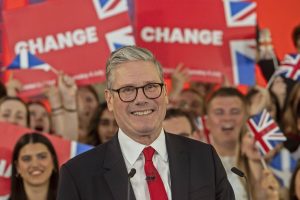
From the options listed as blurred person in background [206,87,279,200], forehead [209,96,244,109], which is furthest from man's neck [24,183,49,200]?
forehead [209,96,244,109]

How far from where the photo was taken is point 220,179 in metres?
1.81

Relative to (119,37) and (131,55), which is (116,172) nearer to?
(131,55)

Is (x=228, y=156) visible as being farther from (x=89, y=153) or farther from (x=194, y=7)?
(x=89, y=153)

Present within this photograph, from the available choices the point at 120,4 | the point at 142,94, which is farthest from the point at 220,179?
the point at 120,4

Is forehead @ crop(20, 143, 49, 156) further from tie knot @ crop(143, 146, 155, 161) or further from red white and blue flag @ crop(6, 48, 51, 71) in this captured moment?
tie knot @ crop(143, 146, 155, 161)

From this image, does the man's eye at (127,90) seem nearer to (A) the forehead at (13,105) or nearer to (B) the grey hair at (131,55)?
(B) the grey hair at (131,55)

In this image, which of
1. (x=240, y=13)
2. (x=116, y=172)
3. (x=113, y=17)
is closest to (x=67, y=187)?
(x=116, y=172)

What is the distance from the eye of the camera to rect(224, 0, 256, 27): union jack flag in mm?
4953

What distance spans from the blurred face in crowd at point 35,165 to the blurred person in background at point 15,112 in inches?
25.6

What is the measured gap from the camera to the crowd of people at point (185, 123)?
147 inches

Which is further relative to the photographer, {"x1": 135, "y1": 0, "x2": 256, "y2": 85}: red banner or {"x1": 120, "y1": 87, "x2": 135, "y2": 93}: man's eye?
{"x1": 135, "y1": 0, "x2": 256, "y2": 85}: red banner

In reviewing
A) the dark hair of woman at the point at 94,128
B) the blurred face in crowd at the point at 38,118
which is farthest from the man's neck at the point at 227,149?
the blurred face in crowd at the point at 38,118

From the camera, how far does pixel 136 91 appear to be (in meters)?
1.76

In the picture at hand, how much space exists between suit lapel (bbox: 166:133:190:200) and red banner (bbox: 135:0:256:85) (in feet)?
10.1
